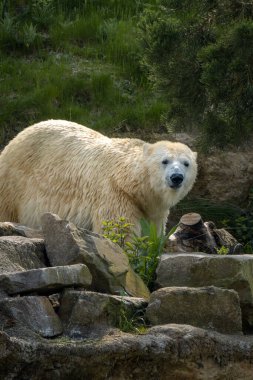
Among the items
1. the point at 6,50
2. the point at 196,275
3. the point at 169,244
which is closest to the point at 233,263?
the point at 196,275

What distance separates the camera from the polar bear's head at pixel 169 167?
9461 mm

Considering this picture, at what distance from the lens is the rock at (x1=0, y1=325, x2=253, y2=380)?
218 inches

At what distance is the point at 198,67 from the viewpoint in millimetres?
9883

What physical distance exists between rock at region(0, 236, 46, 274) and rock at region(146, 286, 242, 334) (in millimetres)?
883

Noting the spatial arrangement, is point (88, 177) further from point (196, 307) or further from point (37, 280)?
point (37, 280)

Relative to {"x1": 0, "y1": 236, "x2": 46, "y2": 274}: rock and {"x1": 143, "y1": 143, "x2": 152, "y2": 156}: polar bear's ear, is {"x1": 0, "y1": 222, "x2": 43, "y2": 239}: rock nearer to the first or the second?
{"x1": 0, "y1": 236, "x2": 46, "y2": 274}: rock

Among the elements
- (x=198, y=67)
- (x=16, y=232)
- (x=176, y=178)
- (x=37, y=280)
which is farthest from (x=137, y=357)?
(x=198, y=67)

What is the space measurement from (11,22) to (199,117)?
4.96m

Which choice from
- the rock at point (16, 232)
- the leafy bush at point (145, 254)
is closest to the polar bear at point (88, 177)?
the leafy bush at point (145, 254)

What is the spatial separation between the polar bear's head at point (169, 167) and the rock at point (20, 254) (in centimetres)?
269

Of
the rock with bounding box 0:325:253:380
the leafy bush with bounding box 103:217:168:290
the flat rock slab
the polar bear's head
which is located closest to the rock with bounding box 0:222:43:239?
the leafy bush with bounding box 103:217:168:290

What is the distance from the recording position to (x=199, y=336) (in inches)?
241

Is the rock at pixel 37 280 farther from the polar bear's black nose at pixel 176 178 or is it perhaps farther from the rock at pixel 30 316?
the polar bear's black nose at pixel 176 178

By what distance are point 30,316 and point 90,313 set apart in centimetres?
42
